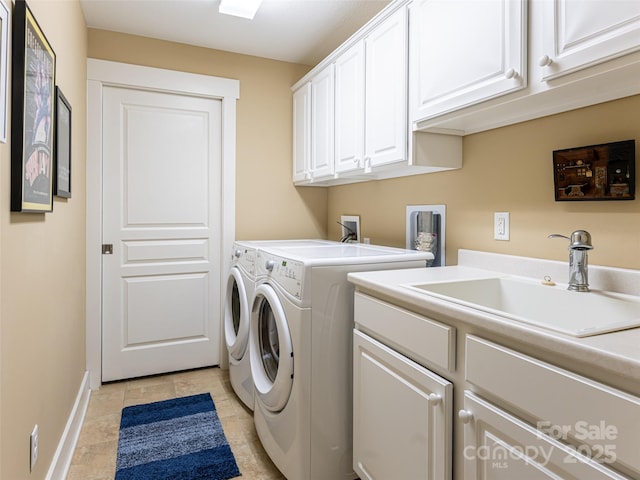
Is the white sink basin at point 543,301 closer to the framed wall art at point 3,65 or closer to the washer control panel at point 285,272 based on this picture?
the washer control panel at point 285,272

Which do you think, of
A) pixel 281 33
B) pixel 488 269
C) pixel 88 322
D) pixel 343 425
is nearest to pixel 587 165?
pixel 488 269

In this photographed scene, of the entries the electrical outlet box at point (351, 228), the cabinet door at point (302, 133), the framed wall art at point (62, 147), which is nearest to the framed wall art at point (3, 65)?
the framed wall art at point (62, 147)

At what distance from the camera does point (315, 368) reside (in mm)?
1598

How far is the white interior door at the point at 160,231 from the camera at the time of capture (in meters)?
2.72

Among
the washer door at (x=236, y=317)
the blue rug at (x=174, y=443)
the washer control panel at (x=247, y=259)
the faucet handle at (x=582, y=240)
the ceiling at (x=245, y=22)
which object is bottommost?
the blue rug at (x=174, y=443)

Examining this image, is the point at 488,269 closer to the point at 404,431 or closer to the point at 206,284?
the point at 404,431

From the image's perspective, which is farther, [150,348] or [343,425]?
[150,348]

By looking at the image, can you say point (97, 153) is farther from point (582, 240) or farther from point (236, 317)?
point (582, 240)

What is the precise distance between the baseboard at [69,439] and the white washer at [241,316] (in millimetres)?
843

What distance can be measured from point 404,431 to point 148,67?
2.74 meters

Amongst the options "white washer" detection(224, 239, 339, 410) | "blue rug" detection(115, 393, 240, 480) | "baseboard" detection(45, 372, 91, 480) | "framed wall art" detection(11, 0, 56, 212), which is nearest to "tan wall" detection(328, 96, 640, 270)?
"white washer" detection(224, 239, 339, 410)

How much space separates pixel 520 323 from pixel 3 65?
1409 millimetres

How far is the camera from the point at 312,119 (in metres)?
2.73

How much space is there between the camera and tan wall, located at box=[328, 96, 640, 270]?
4.15ft
